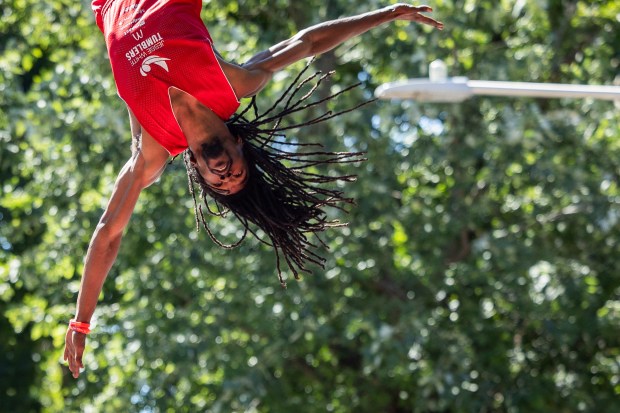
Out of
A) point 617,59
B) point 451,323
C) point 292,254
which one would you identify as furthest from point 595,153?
point 292,254

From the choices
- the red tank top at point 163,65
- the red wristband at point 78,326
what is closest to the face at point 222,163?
the red tank top at point 163,65

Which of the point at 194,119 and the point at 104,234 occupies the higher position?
the point at 194,119

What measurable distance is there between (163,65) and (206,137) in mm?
296

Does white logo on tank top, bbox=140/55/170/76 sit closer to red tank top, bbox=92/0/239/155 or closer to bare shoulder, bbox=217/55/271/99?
red tank top, bbox=92/0/239/155

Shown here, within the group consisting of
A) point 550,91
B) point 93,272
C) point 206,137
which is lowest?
point 550,91

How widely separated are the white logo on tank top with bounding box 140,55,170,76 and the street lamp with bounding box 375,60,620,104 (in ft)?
9.24

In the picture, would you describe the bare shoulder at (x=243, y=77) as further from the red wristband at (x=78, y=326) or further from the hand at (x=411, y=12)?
the red wristband at (x=78, y=326)

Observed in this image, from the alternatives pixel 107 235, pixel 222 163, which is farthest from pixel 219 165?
pixel 107 235

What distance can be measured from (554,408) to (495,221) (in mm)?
1753

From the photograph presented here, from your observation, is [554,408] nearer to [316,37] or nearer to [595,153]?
[595,153]

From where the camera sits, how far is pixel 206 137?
4.82 meters

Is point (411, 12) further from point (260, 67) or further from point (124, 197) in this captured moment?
point (124, 197)

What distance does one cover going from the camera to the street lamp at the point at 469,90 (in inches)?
294

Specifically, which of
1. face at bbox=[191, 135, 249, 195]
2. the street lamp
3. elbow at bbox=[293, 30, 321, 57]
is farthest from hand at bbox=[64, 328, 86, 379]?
the street lamp
